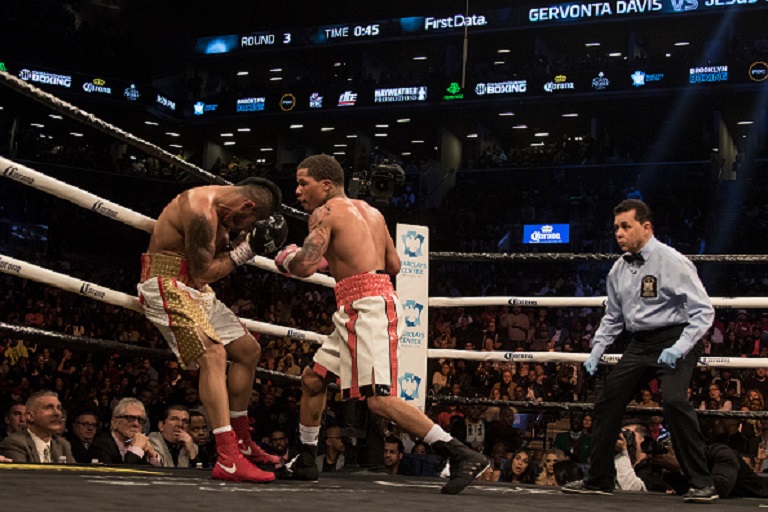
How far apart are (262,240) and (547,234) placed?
52.7ft

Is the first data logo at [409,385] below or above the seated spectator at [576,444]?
above

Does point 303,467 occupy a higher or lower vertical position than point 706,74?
lower

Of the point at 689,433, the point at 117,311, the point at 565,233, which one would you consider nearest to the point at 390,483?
the point at 689,433

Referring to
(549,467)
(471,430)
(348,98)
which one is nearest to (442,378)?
(471,430)

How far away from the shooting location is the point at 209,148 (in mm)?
29109

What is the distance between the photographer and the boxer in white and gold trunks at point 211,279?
2.90 metres

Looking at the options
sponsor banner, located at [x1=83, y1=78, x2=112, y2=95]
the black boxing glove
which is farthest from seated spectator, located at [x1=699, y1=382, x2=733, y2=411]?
sponsor banner, located at [x1=83, y1=78, x2=112, y2=95]

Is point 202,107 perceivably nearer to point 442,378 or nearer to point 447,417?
point 442,378

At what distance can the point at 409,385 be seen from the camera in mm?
3979

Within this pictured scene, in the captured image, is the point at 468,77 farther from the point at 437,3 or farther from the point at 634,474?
the point at 634,474

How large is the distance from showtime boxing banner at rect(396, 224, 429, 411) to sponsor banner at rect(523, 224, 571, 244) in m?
14.8

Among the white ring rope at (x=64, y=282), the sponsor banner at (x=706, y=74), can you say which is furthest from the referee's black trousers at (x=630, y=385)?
the sponsor banner at (x=706, y=74)

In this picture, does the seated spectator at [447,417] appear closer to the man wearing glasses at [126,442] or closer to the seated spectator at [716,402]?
the seated spectator at [716,402]

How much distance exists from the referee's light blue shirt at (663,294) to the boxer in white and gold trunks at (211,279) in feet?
4.39
